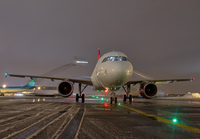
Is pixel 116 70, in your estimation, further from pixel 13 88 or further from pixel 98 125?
pixel 13 88

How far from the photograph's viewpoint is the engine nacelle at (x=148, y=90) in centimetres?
1649

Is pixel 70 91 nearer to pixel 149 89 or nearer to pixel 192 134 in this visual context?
pixel 149 89

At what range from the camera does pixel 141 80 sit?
698 inches

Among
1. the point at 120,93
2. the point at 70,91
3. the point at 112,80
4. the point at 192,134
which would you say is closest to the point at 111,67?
the point at 112,80

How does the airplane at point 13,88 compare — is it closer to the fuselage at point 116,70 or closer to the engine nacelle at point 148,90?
the engine nacelle at point 148,90

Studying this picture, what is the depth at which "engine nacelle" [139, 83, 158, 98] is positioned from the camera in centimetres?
1649

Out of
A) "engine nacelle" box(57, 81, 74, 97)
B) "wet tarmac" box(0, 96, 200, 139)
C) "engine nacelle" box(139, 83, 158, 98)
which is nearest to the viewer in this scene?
"wet tarmac" box(0, 96, 200, 139)

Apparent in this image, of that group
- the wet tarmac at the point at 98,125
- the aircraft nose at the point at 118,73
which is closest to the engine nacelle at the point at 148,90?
the aircraft nose at the point at 118,73

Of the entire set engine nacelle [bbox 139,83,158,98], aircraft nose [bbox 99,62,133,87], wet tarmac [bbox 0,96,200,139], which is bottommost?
wet tarmac [bbox 0,96,200,139]

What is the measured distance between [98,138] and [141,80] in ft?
48.6

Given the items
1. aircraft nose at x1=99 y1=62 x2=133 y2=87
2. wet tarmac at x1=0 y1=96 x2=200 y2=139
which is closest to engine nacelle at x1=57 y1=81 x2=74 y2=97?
aircraft nose at x1=99 y1=62 x2=133 y2=87

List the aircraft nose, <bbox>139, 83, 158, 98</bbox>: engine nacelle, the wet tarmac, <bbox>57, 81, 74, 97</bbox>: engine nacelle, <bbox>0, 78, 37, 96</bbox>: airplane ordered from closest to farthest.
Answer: the wet tarmac < the aircraft nose < <bbox>139, 83, 158, 98</bbox>: engine nacelle < <bbox>57, 81, 74, 97</bbox>: engine nacelle < <bbox>0, 78, 37, 96</bbox>: airplane

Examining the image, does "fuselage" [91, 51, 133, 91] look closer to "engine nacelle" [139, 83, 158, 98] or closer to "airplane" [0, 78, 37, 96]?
"engine nacelle" [139, 83, 158, 98]

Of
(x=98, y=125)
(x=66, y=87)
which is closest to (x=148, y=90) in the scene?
(x=66, y=87)
